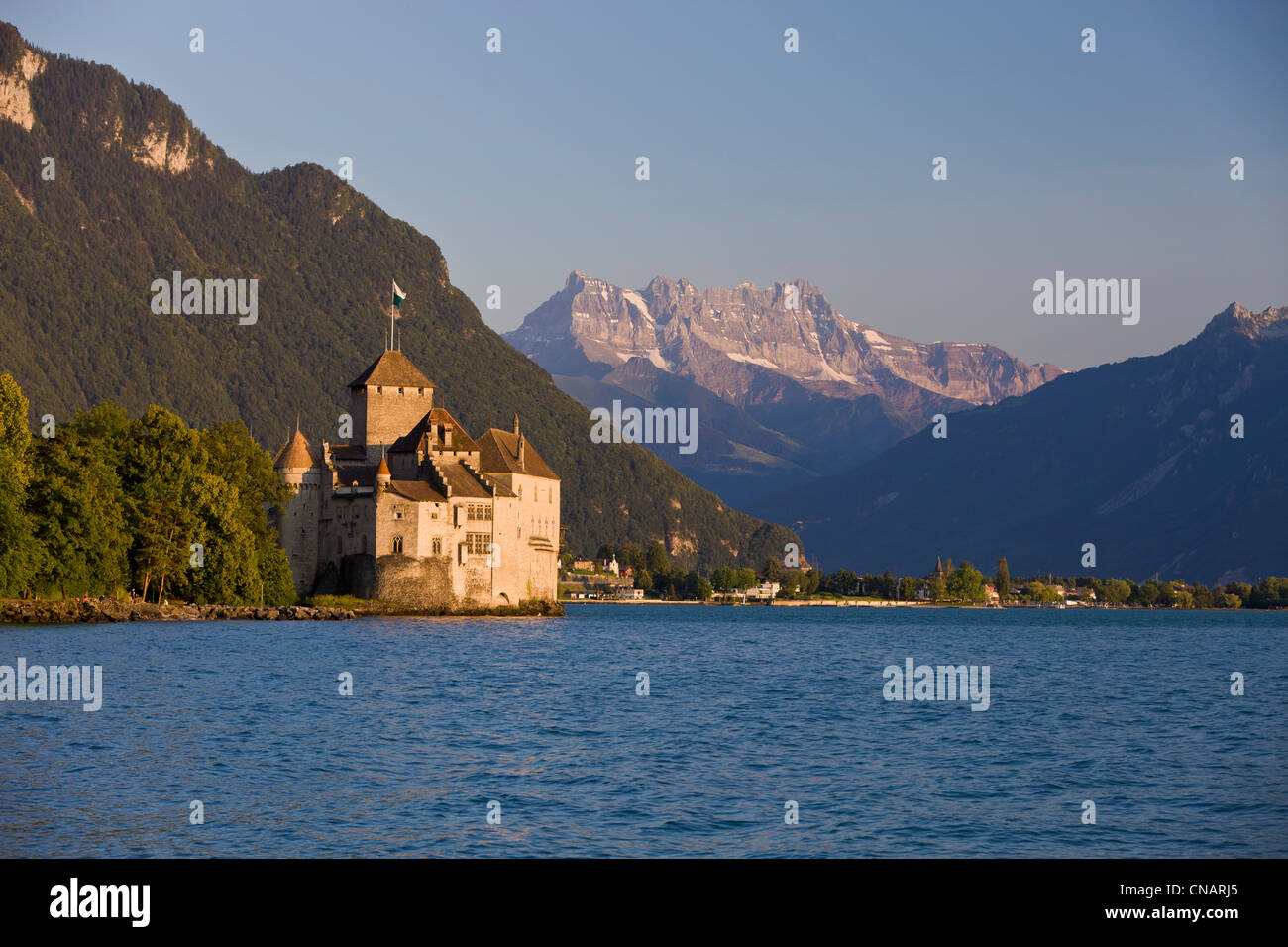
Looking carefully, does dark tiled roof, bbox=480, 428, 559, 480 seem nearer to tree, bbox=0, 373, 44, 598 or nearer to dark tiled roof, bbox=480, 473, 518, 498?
dark tiled roof, bbox=480, 473, 518, 498

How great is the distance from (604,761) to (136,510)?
58.7 meters

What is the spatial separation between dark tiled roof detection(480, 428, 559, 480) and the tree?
41622mm

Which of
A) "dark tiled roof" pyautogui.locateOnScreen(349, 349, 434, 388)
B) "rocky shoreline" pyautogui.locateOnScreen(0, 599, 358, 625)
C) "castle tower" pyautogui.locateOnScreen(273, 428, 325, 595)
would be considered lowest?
"rocky shoreline" pyautogui.locateOnScreen(0, 599, 358, 625)

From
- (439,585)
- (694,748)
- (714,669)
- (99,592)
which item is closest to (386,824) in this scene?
(694,748)

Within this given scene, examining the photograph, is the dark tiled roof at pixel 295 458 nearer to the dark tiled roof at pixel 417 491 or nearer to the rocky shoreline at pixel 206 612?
the dark tiled roof at pixel 417 491

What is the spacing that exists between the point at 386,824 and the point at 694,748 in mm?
12379

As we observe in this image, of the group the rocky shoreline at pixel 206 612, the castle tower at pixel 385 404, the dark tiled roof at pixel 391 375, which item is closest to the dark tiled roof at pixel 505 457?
the castle tower at pixel 385 404

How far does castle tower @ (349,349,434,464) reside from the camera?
377ft

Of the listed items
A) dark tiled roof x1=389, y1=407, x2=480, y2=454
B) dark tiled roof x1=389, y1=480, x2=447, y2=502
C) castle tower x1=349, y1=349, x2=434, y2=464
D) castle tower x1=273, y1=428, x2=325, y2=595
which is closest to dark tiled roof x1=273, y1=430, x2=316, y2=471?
castle tower x1=273, y1=428, x2=325, y2=595

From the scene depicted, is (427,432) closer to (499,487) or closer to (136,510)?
(499,487)

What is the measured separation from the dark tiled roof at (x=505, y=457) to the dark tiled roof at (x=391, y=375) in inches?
284

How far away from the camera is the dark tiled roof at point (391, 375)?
117m

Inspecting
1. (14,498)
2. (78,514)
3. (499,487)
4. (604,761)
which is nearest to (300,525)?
(499,487)
